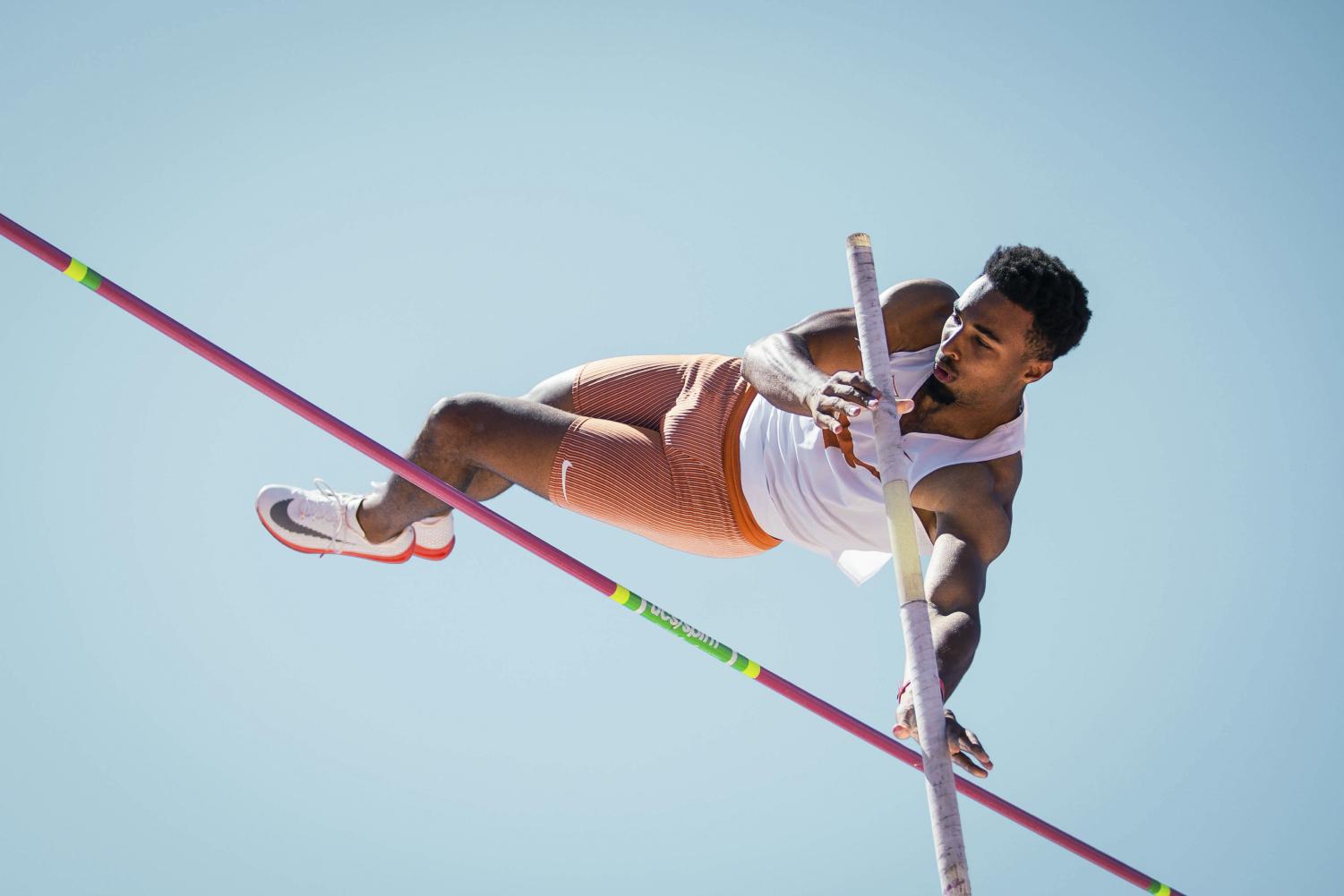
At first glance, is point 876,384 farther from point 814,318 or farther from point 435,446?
point 435,446

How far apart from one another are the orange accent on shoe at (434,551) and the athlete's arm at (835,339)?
1.38m

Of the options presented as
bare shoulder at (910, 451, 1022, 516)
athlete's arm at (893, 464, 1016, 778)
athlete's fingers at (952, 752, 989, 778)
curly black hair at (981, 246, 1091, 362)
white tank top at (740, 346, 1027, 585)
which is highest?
curly black hair at (981, 246, 1091, 362)

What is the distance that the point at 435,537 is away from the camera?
5078mm

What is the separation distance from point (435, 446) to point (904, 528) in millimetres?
1662

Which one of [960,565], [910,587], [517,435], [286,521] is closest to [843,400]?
[910,587]

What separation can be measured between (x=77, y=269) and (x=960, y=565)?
2.80 m

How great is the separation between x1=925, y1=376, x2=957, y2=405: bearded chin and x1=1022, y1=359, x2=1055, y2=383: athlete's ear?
219 mm

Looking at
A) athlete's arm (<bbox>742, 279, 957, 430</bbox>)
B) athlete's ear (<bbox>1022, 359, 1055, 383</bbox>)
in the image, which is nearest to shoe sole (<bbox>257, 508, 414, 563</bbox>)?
athlete's arm (<bbox>742, 279, 957, 430</bbox>)

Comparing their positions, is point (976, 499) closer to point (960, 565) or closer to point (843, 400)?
point (960, 565)

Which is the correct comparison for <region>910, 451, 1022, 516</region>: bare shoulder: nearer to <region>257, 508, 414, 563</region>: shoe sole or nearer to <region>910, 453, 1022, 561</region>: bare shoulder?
<region>910, 453, 1022, 561</region>: bare shoulder

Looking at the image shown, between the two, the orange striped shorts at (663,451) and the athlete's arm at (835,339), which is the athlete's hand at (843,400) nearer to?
the athlete's arm at (835,339)

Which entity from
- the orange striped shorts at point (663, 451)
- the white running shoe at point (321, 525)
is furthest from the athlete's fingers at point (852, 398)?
the white running shoe at point (321, 525)

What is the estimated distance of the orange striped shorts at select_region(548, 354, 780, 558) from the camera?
462cm

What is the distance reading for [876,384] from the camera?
12.1 ft
